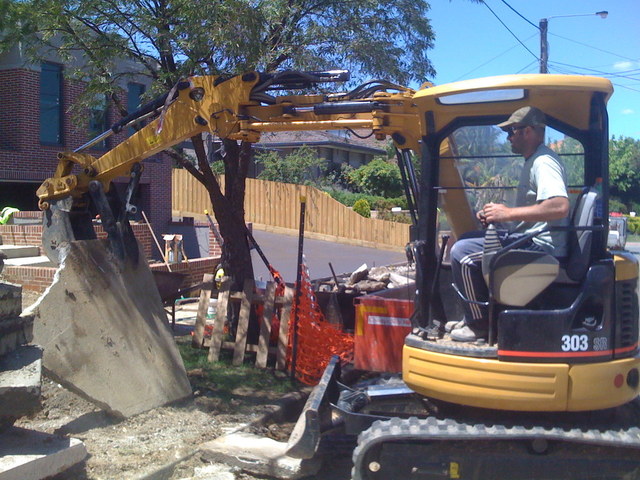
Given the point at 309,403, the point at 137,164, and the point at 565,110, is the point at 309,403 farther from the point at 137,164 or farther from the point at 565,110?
the point at 137,164

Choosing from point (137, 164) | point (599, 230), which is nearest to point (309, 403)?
point (599, 230)

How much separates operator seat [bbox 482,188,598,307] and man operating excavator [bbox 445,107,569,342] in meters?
0.08

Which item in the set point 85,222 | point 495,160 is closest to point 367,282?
point 85,222

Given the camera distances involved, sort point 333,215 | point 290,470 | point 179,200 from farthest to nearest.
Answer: point 179,200 < point 333,215 < point 290,470

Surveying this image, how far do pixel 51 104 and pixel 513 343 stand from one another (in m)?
17.0

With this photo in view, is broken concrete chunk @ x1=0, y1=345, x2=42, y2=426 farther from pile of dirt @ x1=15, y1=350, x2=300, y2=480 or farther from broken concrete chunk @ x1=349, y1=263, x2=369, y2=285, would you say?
broken concrete chunk @ x1=349, y1=263, x2=369, y2=285

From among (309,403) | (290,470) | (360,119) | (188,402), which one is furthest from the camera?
(188,402)

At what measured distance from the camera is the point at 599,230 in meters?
4.24

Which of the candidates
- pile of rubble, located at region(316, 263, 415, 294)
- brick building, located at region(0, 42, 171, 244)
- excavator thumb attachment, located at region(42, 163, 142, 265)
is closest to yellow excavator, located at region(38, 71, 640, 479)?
excavator thumb attachment, located at region(42, 163, 142, 265)

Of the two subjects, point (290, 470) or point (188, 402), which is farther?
point (188, 402)

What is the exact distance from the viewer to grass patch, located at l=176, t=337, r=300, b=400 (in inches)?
299

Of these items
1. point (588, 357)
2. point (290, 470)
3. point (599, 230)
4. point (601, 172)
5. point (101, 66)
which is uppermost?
point (101, 66)

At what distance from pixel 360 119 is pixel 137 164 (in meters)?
2.50

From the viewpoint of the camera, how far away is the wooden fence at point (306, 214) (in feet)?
90.7
